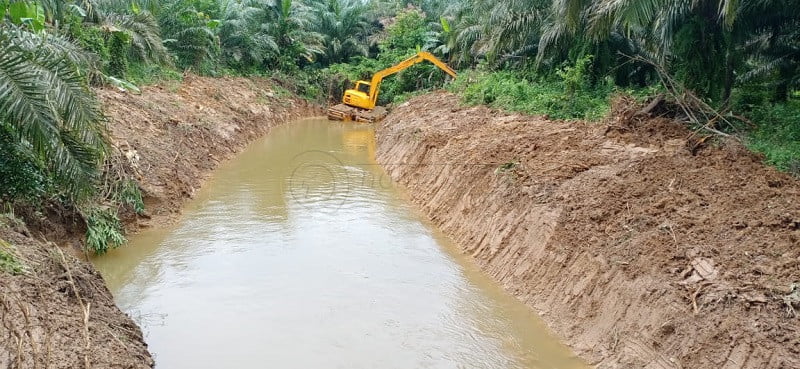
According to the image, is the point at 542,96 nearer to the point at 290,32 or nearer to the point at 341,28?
the point at 290,32

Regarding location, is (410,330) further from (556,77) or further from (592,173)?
(556,77)

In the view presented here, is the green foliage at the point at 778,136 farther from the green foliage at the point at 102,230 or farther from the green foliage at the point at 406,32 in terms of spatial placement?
the green foliage at the point at 406,32

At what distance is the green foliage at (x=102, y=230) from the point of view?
10.3 m

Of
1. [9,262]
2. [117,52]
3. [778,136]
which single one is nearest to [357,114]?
[117,52]

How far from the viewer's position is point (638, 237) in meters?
8.28

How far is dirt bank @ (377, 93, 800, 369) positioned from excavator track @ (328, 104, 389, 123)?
15.3 metres

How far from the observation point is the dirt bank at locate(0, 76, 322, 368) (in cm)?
548

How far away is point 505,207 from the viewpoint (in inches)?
440

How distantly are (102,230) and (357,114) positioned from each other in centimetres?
1954

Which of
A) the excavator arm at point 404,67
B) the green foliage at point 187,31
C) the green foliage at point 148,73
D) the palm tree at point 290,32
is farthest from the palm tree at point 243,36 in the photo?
the green foliage at point 148,73

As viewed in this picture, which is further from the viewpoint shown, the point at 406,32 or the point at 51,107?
the point at 406,32

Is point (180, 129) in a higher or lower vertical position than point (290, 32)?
lower

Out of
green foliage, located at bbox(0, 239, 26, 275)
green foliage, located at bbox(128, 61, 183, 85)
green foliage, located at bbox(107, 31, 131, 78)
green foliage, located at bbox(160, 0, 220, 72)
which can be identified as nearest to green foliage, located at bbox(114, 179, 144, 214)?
green foliage, located at bbox(0, 239, 26, 275)

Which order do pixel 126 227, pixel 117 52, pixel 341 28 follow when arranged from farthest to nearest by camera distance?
pixel 341 28, pixel 117 52, pixel 126 227
